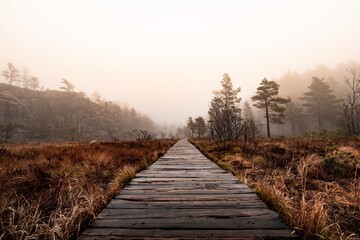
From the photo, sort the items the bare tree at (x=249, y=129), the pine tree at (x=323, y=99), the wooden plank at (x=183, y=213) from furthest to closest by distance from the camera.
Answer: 1. the pine tree at (x=323, y=99)
2. the bare tree at (x=249, y=129)
3. the wooden plank at (x=183, y=213)

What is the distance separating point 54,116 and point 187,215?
8718 centimetres

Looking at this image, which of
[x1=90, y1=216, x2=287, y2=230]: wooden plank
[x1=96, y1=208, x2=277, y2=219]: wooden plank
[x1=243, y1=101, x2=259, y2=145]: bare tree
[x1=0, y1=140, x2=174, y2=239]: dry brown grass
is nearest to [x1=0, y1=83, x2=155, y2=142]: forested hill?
[x1=243, y1=101, x2=259, y2=145]: bare tree

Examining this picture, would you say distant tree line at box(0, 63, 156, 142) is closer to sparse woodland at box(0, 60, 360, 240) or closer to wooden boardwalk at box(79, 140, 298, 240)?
sparse woodland at box(0, 60, 360, 240)

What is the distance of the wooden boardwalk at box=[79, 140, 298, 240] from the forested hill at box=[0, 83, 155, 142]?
55.0m

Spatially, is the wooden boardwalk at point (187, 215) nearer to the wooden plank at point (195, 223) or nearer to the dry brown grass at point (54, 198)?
the wooden plank at point (195, 223)

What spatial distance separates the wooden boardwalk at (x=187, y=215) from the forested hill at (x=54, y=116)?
5502cm

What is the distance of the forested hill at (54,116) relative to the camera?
2365 inches

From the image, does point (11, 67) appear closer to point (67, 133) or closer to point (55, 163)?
point (67, 133)

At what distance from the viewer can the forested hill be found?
6006 cm

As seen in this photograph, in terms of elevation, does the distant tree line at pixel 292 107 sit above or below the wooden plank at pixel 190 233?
above

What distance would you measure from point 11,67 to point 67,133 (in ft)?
128

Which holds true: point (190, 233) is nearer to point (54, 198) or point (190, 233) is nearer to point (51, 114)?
point (54, 198)

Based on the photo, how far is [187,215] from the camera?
2.18 metres

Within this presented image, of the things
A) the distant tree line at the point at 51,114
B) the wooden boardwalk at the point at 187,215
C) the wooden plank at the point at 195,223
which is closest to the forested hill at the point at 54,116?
the distant tree line at the point at 51,114
